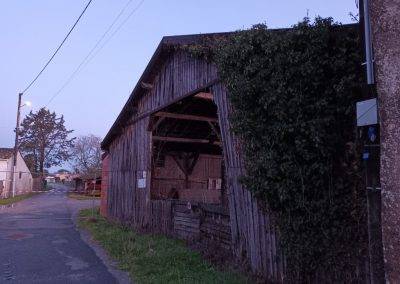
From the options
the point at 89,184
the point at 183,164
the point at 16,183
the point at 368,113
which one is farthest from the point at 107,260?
the point at 89,184

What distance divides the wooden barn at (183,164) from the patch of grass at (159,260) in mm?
660

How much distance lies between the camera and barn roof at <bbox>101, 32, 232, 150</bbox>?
1176 centimetres

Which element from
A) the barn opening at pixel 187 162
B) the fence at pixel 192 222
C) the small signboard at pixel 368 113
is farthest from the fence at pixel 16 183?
the small signboard at pixel 368 113

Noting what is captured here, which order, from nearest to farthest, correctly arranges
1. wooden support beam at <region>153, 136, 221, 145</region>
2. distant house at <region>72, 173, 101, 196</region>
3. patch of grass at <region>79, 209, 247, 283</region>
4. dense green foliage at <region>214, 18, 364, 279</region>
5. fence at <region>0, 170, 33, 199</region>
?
dense green foliage at <region>214, 18, 364, 279</region>, patch of grass at <region>79, 209, 247, 283</region>, wooden support beam at <region>153, 136, 221, 145</region>, fence at <region>0, 170, 33, 199</region>, distant house at <region>72, 173, 101, 196</region>

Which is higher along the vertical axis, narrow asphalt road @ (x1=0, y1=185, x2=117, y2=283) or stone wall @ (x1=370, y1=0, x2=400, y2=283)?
stone wall @ (x1=370, y1=0, x2=400, y2=283)

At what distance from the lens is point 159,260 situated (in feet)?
34.1

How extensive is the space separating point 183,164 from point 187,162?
0.81ft

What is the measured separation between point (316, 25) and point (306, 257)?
12.2 feet

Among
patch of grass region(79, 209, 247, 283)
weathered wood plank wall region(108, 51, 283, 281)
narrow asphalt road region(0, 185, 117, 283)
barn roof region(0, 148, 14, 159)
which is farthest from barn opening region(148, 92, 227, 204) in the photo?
barn roof region(0, 148, 14, 159)

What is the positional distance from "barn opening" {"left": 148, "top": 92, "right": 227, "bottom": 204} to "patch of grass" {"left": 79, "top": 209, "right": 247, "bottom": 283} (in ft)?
18.3

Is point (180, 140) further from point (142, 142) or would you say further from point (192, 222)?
point (192, 222)

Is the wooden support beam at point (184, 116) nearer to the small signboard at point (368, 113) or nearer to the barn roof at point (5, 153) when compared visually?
the small signboard at point (368, 113)

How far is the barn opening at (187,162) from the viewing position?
19597 mm

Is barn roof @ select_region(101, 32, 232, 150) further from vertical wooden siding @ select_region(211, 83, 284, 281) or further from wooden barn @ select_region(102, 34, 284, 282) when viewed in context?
vertical wooden siding @ select_region(211, 83, 284, 281)
